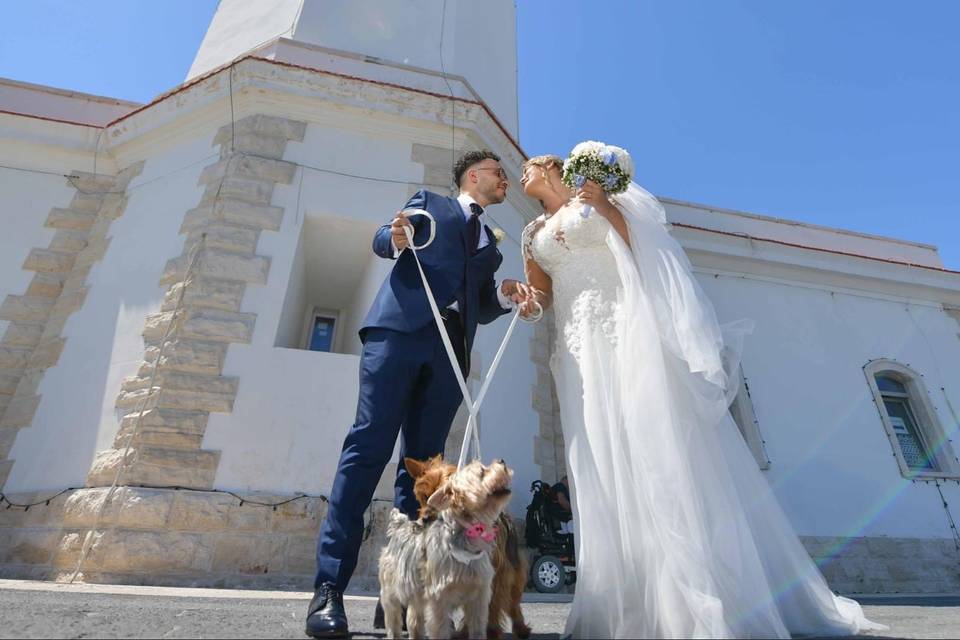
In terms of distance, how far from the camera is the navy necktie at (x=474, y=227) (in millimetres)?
2525

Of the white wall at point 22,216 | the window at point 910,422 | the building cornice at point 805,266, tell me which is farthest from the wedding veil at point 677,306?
the window at point 910,422

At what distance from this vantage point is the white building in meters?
3.84

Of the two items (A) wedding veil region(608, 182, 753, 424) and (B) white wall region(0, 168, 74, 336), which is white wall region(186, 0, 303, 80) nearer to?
(B) white wall region(0, 168, 74, 336)

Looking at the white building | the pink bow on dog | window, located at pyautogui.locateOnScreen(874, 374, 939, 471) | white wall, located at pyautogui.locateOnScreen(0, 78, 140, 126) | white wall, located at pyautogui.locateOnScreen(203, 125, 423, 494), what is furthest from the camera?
window, located at pyautogui.locateOnScreen(874, 374, 939, 471)

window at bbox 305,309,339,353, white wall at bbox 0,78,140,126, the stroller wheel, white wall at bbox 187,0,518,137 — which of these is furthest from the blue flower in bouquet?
white wall at bbox 0,78,140,126

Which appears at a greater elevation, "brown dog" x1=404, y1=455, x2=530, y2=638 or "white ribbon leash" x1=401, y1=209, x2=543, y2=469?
"white ribbon leash" x1=401, y1=209, x2=543, y2=469

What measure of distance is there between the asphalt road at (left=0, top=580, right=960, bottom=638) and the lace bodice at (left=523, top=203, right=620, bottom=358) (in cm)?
133

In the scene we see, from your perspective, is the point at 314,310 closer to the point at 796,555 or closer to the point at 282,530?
the point at 282,530

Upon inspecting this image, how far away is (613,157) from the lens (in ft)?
8.48

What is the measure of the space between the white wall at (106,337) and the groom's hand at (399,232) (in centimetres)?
335

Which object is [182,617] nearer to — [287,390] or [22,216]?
[287,390]

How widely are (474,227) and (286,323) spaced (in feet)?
9.61

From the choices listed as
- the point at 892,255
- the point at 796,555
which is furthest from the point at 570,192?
the point at 892,255

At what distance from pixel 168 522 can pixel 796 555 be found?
155 inches
